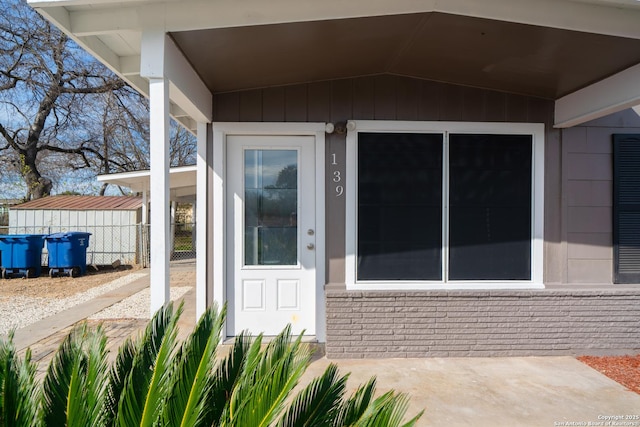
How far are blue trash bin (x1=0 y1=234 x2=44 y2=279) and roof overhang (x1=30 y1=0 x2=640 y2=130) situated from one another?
22.4 feet

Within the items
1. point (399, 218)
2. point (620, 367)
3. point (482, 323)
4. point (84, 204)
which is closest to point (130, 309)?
point (399, 218)

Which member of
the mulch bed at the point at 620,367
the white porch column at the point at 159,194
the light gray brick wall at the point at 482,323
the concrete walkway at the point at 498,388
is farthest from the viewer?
the light gray brick wall at the point at 482,323

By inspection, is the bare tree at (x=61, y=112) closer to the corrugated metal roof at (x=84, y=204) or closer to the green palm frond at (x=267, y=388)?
the corrugated metal roof at (x=84, y=204)

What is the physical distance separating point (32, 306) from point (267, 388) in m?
6.31

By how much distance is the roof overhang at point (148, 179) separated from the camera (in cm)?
876

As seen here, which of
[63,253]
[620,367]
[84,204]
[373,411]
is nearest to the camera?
[373,411]

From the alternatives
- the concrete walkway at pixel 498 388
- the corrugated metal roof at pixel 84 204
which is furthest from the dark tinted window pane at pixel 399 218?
the corrugated metal roof at pixel 84 204

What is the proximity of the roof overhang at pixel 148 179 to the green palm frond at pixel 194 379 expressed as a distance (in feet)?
23.5

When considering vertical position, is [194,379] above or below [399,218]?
below

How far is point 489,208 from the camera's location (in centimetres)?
376

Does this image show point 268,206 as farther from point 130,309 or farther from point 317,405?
point 130,309

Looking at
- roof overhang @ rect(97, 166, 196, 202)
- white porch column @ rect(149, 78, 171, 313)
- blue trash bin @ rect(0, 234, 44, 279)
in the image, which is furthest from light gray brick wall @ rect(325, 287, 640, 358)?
blue trash bin @ rect(0, 234, 44, 279)

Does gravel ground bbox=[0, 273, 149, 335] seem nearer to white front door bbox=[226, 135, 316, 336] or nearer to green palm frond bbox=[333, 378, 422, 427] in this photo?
white front door bbox=[226, 135, 316, 336]

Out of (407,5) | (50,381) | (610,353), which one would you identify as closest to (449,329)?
(610,353)
